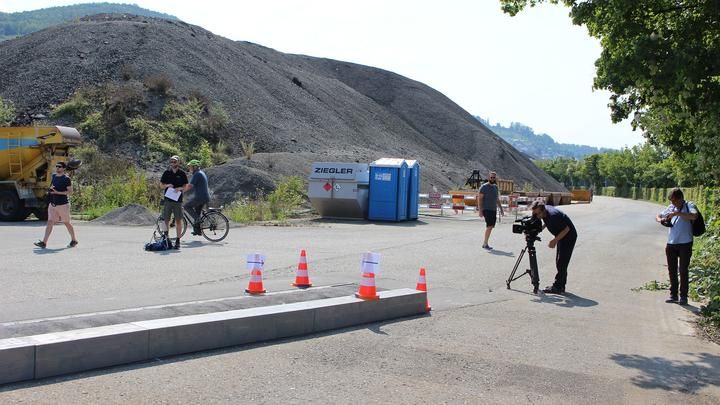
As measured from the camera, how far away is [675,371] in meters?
7.13

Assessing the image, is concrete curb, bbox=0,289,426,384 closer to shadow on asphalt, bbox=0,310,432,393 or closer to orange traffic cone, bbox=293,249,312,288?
shadow on asphalt, bbox=0,310,432,393

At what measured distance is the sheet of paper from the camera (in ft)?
50.1

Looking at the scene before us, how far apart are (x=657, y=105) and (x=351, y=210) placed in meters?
16.0

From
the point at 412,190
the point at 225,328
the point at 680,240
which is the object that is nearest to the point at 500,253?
the point at 680,240

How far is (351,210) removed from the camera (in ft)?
86.5

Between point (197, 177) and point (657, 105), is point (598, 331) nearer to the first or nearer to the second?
point (657, 105)

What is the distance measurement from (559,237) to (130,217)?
1421 cm

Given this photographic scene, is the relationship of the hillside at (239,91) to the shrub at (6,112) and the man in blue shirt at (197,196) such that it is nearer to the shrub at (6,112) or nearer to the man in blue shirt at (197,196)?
the shrub at (6,112)

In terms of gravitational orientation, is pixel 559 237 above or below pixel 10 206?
above

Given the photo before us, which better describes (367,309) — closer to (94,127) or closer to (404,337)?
(404,337)

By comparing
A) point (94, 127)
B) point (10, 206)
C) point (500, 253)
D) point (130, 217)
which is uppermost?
point (94, 127)

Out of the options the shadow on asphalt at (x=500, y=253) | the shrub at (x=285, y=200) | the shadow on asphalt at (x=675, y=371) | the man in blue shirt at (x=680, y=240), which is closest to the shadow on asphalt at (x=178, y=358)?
the shadow on asphalt at (x=675, y=371)

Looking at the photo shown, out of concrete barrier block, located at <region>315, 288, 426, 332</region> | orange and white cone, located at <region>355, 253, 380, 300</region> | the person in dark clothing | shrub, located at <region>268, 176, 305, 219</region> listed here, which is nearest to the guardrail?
shrub, located at <region>268, 176, 305, 219</region>

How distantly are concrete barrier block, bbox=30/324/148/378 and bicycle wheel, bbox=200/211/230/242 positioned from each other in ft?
33.0
